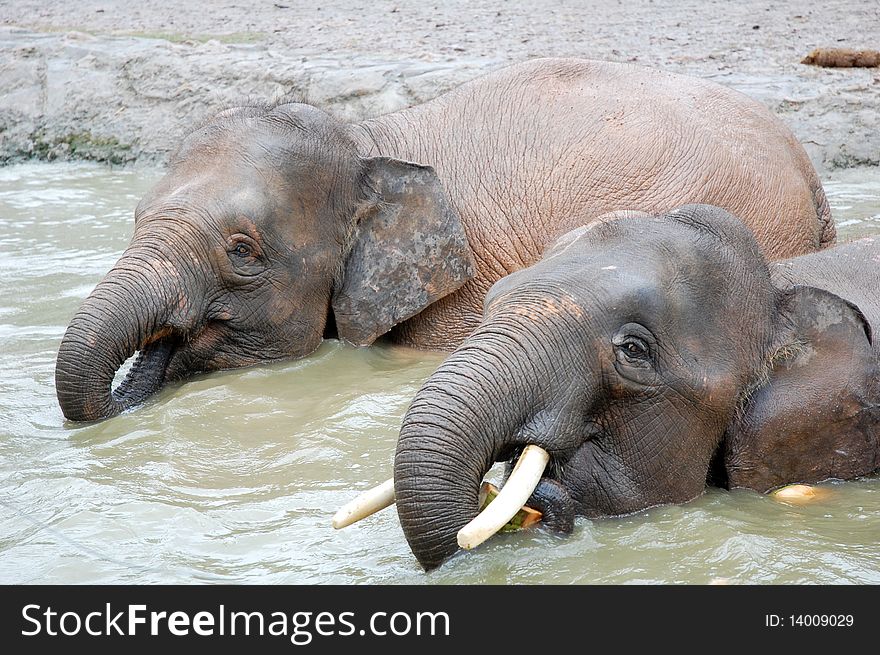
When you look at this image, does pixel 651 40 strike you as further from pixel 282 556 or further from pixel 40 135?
pixel 282 556

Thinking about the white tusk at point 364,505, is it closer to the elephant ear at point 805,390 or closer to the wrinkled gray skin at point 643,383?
the wrinkled gray skin at point 643,383

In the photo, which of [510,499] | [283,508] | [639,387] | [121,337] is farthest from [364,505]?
[121,337]

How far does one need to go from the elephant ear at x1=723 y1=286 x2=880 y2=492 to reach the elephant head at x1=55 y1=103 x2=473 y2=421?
8.69ft

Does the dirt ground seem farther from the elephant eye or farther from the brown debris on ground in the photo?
the elephant eye

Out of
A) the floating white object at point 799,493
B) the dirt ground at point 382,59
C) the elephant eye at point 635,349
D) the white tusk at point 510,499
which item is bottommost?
the dirt ground at point 382,59

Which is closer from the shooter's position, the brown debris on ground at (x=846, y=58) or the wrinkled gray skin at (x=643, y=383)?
the wrinkled gray skin at (x=643, y=383)

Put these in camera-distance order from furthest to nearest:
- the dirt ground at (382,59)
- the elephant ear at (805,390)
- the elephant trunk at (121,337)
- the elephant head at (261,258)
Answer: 1. the dirt ground at (382,59)
2. the elephant head at (261,258)
3. the elephant trunk at (121,337)
4. the elephant ear at (805,390)

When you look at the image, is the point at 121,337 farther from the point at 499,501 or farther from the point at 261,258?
the point at 499,501

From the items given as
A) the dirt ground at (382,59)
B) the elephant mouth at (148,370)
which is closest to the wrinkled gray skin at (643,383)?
the elephant mouth at (148,370)

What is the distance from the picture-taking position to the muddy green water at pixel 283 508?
4.45 m

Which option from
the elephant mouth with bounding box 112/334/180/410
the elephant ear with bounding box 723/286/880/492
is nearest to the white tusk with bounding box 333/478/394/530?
the elephant ear with bounding box 723/286/880/492

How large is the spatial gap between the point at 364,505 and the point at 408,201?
313 centimetres

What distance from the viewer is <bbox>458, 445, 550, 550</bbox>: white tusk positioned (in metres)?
3.98

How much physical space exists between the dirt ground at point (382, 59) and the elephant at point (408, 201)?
452cm
